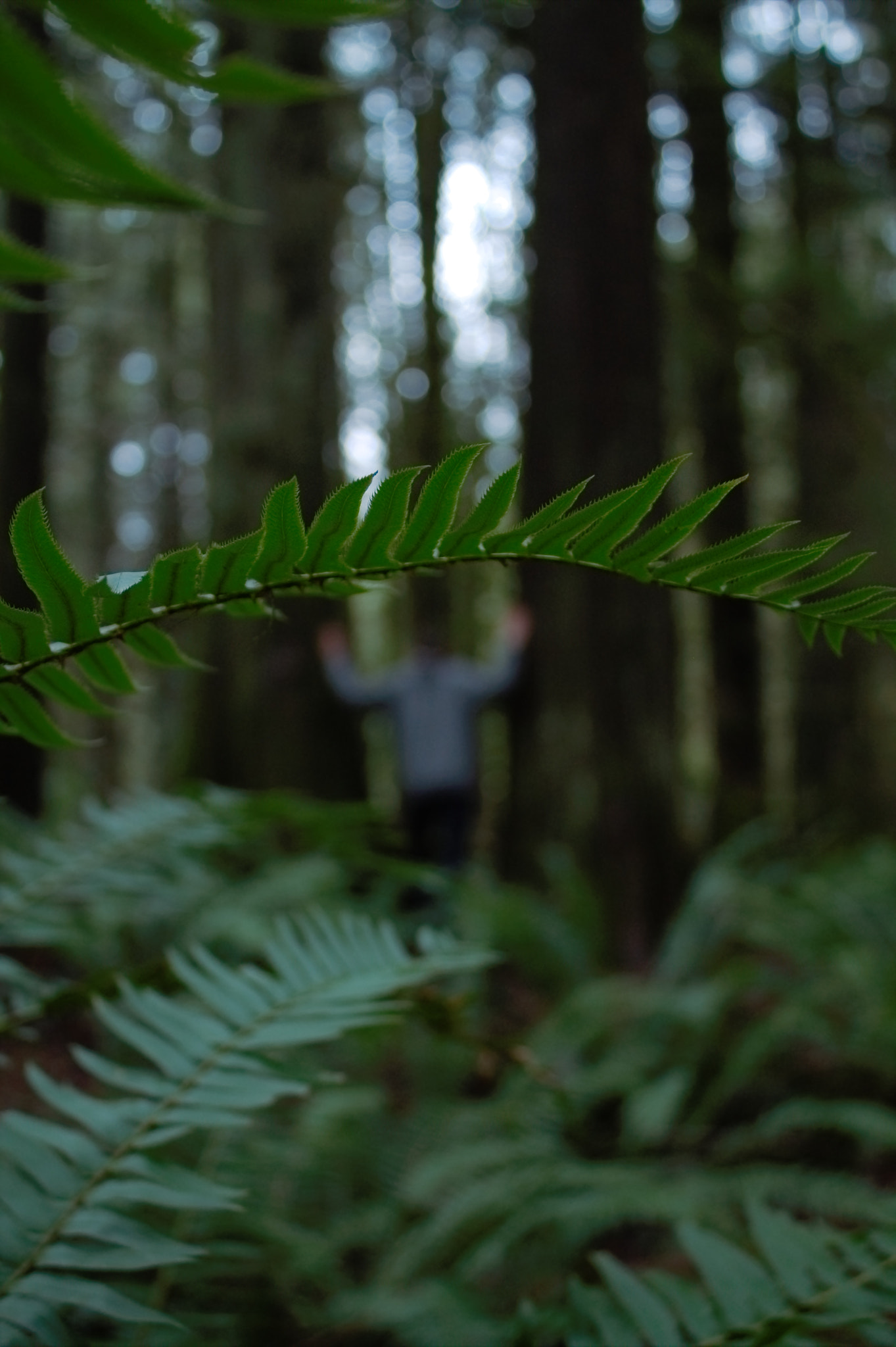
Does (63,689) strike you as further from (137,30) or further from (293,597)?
(137,30)

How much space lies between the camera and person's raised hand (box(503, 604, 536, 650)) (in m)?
4.69

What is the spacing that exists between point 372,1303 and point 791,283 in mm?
5861

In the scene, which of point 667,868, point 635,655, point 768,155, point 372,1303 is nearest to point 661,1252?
point 372,1303

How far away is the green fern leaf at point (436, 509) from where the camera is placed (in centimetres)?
83

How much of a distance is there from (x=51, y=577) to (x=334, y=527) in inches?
9.5

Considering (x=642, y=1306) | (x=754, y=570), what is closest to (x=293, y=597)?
(x=754, y=570)

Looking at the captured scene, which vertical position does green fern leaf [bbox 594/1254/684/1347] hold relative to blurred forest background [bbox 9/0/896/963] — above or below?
below

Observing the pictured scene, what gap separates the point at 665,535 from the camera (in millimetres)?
850

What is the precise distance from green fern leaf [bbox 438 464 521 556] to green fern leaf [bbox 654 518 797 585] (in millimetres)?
150

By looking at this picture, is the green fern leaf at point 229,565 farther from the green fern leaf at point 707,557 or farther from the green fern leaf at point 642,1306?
the green fern leaf at point 642,1306

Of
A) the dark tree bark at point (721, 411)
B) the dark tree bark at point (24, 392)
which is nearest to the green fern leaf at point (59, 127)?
the dark tree bark at point (24, 392)

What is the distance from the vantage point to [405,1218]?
7.68ft

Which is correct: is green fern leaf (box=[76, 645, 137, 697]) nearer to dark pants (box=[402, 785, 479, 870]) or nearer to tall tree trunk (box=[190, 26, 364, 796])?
tall tree trunk (box=[190, 26, 364, 796])

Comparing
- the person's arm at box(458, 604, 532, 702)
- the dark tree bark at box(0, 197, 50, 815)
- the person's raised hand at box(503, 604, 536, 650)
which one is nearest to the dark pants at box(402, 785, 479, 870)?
the person's arm at box(458, 604, 532, 702)
